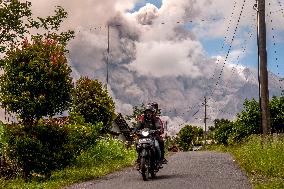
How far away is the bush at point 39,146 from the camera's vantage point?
14422 millimetres

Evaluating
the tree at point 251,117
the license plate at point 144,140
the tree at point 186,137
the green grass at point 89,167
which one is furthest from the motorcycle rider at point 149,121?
the tree at point 186,137

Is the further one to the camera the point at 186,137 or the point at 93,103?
the point at 186,137

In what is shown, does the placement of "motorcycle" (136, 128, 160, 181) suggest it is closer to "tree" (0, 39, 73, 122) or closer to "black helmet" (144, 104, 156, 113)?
"black helmet" (144, 104, 156, 113)

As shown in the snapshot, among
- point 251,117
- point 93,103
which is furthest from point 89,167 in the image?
point 251,117

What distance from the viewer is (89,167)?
65.2 feet

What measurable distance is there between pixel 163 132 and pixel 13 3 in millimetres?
21914

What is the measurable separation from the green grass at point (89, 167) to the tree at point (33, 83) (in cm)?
216

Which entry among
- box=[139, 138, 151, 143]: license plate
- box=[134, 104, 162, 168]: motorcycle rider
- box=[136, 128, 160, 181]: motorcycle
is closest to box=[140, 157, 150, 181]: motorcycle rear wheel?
box=[136, 128, 160, 181]: motorcycle

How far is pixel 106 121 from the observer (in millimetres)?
34875

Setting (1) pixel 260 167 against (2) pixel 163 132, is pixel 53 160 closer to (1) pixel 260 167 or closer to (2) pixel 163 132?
(2) pixel 163 132

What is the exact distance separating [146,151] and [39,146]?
3571 mm

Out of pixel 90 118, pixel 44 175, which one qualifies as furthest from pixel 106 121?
pixel 44 175

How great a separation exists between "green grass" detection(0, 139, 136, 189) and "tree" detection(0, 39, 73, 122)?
2.16 metres

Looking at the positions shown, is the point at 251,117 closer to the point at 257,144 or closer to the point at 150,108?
the point at 257,144
